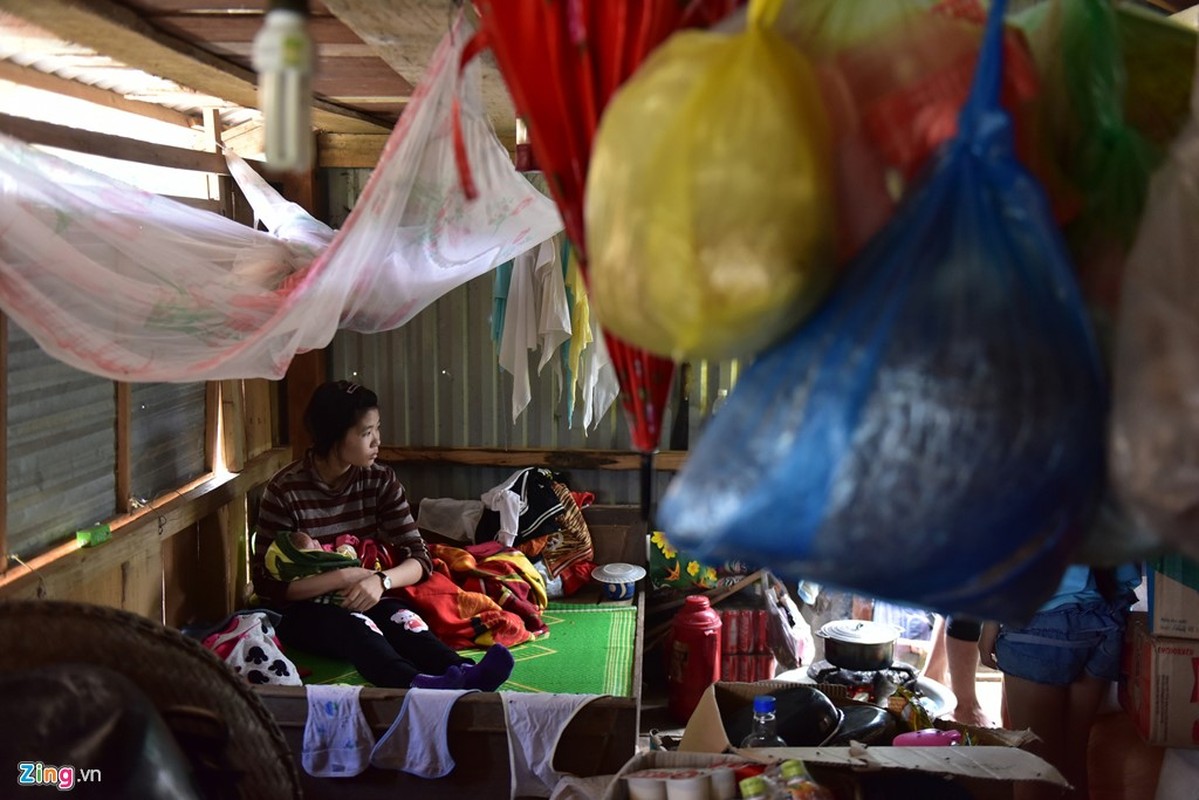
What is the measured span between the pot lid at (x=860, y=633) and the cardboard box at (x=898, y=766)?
4.24 feet

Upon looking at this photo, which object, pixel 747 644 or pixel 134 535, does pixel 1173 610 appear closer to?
pixel 747 644

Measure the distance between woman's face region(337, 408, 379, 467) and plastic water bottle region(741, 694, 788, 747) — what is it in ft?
6.63

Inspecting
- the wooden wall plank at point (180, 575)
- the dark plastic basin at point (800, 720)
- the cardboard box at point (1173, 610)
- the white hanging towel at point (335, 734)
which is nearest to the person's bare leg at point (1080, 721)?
the cardboard box at point (1173, 610)

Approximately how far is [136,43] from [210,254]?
0.53 metres

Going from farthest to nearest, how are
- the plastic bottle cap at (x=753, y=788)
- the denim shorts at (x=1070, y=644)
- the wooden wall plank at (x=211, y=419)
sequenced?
1. the wooden wall plank at (x=211, y=419)
2. the denim shorts at (x=1070, y=644)
3. the plastic bottle cap at (x=753, y=788)

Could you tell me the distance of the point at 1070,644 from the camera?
116 inches

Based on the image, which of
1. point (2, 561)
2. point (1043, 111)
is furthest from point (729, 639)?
point (1043, 111)

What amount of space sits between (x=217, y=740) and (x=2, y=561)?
1591mm

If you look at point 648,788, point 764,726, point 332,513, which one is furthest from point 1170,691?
point 332,513

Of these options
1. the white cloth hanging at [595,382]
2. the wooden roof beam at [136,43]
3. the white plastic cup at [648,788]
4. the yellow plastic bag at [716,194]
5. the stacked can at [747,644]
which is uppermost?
the wooden roof beam at [136,43]

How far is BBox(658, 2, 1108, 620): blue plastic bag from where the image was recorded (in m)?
0.59

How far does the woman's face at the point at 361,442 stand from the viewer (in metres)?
3.86

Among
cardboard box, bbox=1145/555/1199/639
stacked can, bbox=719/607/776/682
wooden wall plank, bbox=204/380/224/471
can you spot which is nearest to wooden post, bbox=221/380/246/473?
wooden wall plank, bbox=204/380/224/471

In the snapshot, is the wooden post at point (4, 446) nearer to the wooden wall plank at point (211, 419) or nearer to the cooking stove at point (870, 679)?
the wooden wall plank at point (211, 419)
